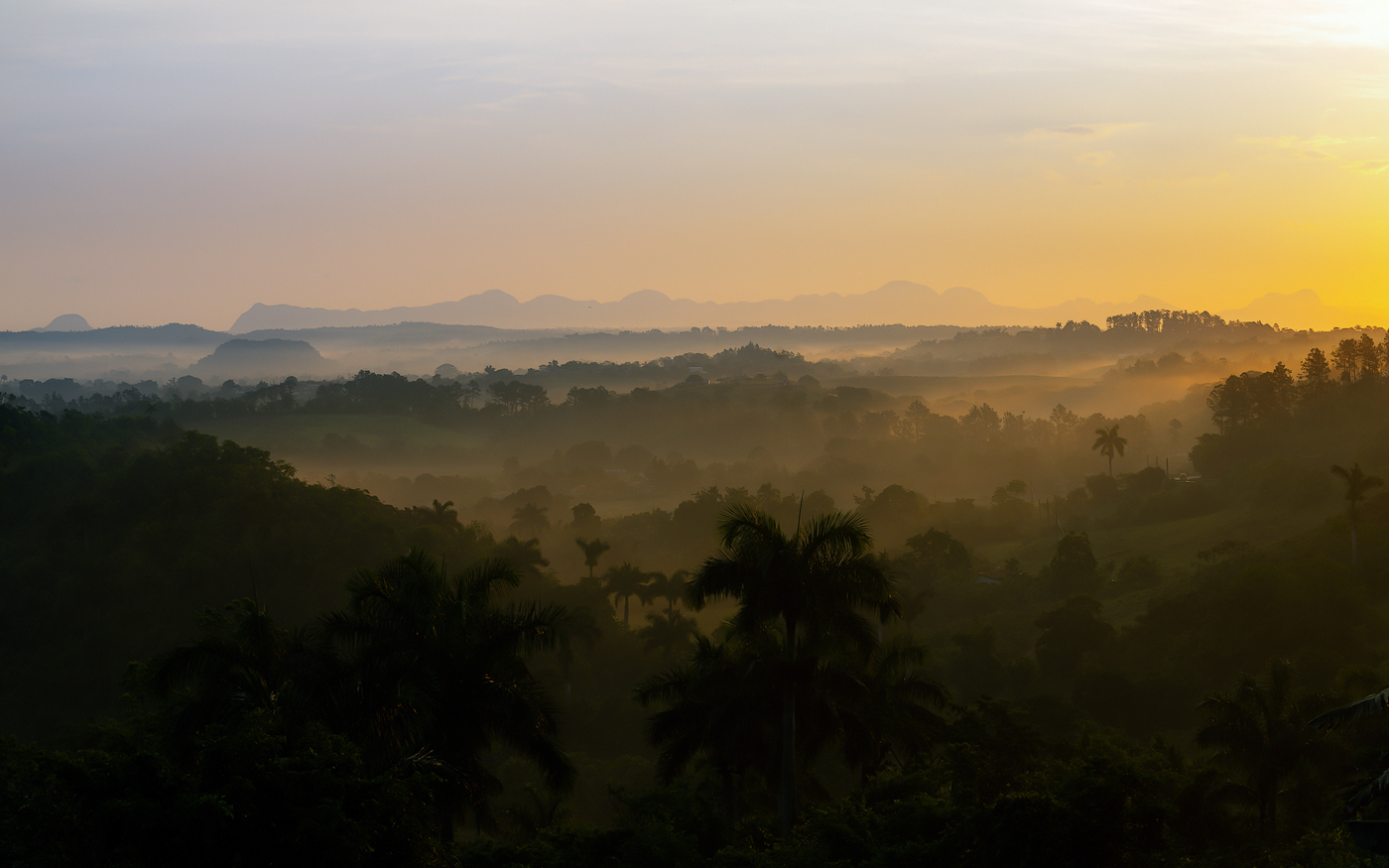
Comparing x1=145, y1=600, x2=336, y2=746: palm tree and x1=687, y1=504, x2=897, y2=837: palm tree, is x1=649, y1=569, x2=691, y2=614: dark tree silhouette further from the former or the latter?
x1=145, y1=600, x2=336, y2=746: palm tree

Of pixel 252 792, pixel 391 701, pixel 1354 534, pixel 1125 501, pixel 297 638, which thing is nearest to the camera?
pixel 252 792

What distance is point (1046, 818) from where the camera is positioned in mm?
15016

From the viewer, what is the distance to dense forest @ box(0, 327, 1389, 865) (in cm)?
1509

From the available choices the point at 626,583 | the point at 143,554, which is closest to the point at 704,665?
the point at 626,583

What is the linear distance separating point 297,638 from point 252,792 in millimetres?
5979

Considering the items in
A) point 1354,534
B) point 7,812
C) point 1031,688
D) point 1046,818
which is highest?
point 7,812

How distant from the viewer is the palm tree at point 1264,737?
27344 mm

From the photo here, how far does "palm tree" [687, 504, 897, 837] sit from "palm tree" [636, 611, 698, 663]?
126ft

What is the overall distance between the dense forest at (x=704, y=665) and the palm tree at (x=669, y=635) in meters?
0.20

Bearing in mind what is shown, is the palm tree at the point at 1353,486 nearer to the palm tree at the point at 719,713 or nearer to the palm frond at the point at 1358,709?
the palm tree at the point at 719,713

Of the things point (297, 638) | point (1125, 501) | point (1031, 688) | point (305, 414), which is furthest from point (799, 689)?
point (305, 414)

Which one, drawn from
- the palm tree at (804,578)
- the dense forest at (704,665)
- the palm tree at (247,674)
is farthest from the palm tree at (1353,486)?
the palm tree at (247,674)

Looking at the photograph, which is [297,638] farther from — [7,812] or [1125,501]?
[1125,501]

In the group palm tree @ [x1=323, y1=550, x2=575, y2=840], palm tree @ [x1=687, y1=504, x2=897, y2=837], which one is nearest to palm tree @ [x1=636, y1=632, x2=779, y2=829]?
palm tree @ [x1=687, y1=504, x2=897, y2=837]
